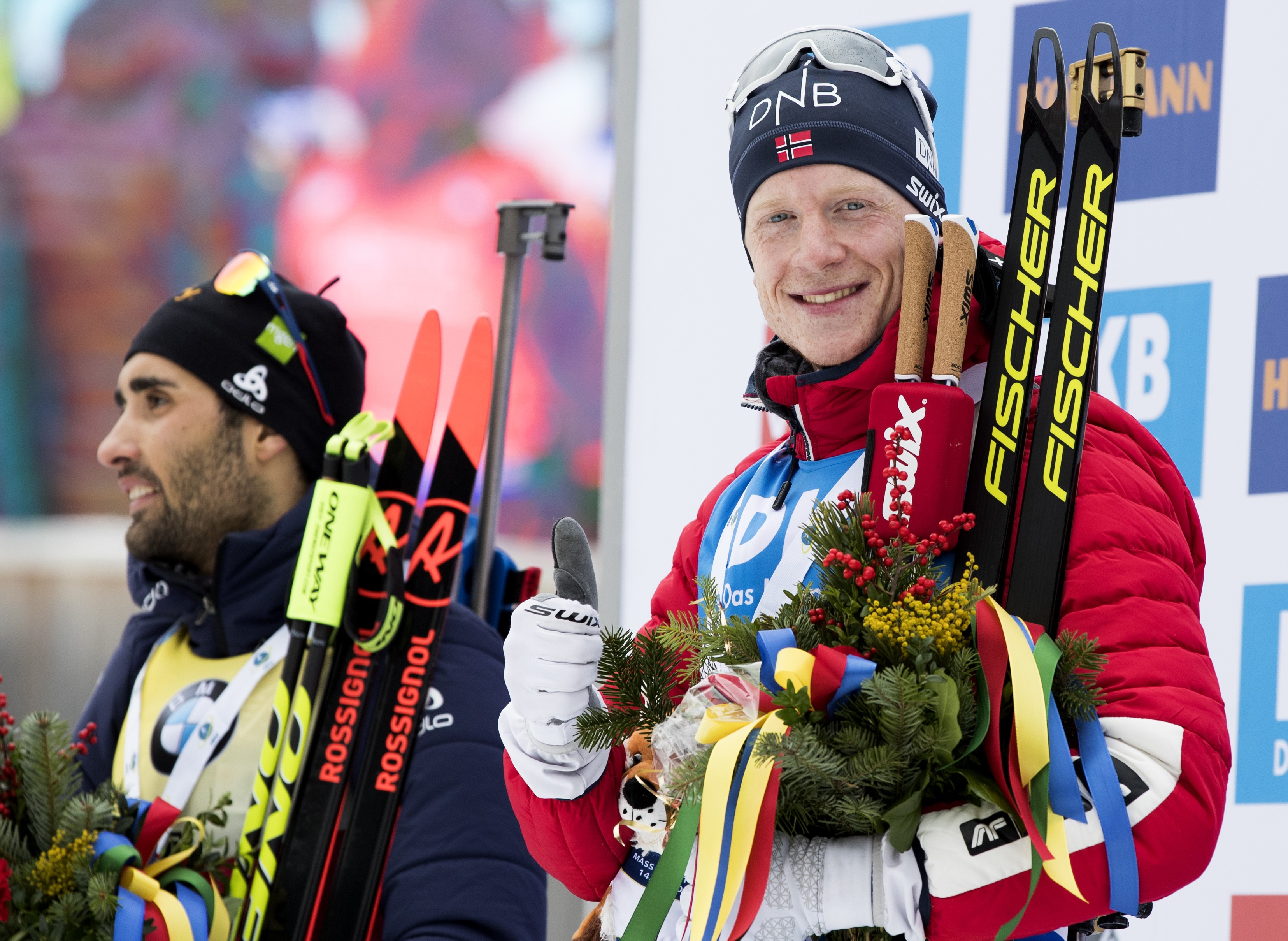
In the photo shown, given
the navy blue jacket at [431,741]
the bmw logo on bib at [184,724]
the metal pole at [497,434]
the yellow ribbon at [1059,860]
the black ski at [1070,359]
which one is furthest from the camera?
the metal pole at [497,434]

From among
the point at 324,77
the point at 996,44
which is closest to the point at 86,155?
the point at 324,77

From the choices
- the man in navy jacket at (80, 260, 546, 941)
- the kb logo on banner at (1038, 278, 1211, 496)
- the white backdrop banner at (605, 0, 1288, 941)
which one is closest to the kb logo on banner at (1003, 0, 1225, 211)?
the white backdrop banner at (605, 0, 1288, 941)

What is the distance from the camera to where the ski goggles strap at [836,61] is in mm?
1292

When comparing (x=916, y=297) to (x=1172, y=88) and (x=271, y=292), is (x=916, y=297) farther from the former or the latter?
(x=271, y=292)

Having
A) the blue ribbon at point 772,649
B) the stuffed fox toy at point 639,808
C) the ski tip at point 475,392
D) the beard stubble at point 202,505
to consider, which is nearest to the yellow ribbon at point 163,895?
the beard stubble at point 202,505

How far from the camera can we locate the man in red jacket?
0.92 m

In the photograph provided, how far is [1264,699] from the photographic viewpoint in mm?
1685

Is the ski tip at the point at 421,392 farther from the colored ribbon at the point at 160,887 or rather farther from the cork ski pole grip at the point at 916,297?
the cork ski pole grip at the point at 916,297

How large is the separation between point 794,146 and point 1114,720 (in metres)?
0.65

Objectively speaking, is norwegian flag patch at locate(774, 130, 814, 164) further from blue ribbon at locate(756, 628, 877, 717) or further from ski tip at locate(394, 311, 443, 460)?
ski tip at locate(394, 311, 443, 460)

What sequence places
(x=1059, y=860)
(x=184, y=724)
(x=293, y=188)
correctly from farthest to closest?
1. (x=293, y=188)
2. (x=184, y=724)
3. (x=1059, y=860)

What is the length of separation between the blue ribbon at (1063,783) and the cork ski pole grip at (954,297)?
0.35 metres

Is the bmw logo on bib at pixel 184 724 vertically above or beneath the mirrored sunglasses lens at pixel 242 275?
beneath

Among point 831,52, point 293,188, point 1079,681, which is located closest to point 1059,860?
point 1079,681
